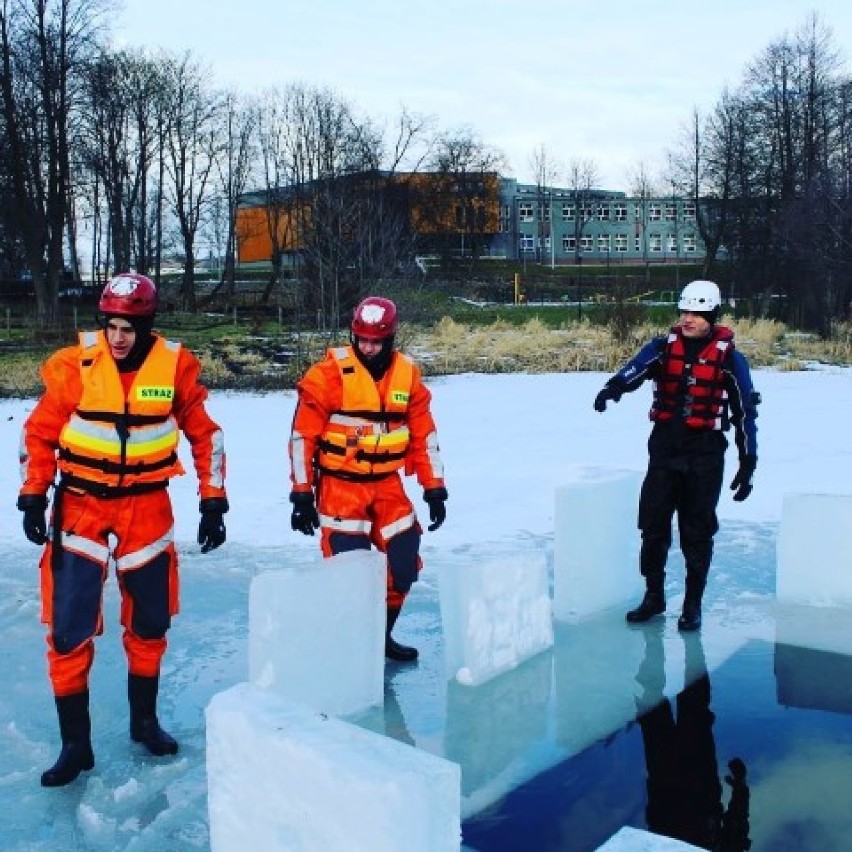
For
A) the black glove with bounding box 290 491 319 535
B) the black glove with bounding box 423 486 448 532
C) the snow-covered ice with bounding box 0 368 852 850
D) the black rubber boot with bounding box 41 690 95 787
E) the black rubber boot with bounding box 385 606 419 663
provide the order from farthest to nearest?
the black rubber boot with bounding box 385 606 419 663 < the black glove with bounding box 423 486 448 532 < the black glove with bounding box 290 491 319 535 < the black rubber boot with bounding box 41 690 95 787 < the snow-covered ice with bounding box 0 368 852 850

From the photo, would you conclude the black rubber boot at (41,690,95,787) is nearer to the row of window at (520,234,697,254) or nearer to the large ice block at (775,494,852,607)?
the large ice block at (775,494,852,607)

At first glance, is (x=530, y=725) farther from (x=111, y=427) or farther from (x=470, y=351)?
(x=470, y=351)

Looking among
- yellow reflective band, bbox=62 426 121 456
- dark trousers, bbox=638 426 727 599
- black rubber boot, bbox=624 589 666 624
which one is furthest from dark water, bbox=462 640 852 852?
yellow reflective band, bbox=62 426 121 456

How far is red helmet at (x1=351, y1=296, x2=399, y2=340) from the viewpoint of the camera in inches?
168

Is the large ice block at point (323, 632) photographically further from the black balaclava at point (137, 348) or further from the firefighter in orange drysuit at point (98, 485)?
the black balaclava at point (137, 348)

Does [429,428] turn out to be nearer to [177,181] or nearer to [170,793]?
[170,793]

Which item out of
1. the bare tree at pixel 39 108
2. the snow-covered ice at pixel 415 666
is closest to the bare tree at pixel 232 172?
the bare tree at pixel 39 108

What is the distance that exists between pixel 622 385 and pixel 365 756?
3.16 metres

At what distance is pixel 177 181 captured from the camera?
1699 inches

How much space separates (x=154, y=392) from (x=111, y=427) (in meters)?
0.19

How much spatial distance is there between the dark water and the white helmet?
1.69 meters

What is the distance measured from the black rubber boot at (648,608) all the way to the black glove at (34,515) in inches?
112

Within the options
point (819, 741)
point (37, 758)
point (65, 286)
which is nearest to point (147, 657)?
point (37, 758)

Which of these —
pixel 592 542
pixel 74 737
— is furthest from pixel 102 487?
pixel 592 542
